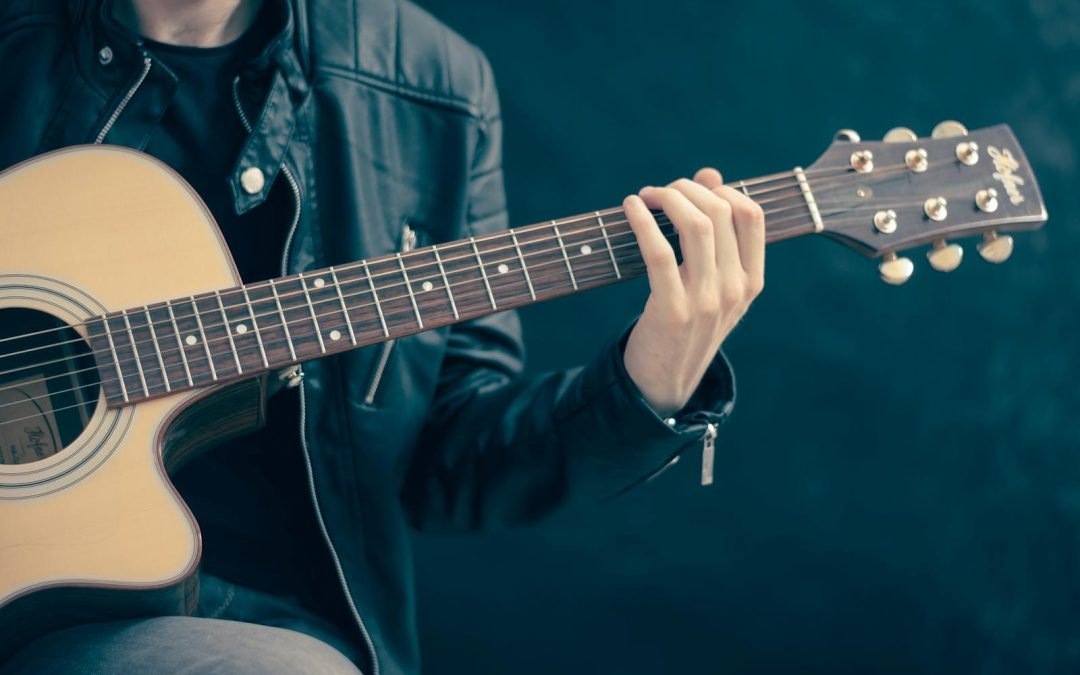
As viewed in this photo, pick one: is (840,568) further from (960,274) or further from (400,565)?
(400,565)

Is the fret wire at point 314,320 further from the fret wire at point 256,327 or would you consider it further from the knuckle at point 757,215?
the knuckle at point 757,215

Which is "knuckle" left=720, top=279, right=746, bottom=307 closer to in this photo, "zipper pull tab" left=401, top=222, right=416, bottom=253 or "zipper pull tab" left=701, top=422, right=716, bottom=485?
"zipper pull tab" left=701, top=422, right=716, bottom=485

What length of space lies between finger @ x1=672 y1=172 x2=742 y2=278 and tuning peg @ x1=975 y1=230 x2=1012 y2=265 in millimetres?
290

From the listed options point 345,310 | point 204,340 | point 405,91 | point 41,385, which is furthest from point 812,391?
point 41,385

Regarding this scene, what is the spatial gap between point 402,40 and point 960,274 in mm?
978

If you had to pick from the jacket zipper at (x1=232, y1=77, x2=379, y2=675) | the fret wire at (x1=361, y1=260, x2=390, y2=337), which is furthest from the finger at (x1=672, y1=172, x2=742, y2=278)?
the jacket zipper at (x1=232, y1=77, x2=379, y2=675)

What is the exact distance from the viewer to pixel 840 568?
1.81 m

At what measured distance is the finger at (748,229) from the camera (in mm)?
1095

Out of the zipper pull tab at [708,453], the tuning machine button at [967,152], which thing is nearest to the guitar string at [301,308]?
the tuning machine button at [967,152]

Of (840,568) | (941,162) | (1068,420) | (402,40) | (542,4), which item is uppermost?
(542,4)

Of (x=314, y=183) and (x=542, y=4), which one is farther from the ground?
(x=542, y=4)

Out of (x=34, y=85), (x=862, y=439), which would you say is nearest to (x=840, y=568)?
(x=862, y=439)

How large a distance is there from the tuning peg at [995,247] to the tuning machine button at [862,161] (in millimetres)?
154

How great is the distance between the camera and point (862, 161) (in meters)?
1.17
